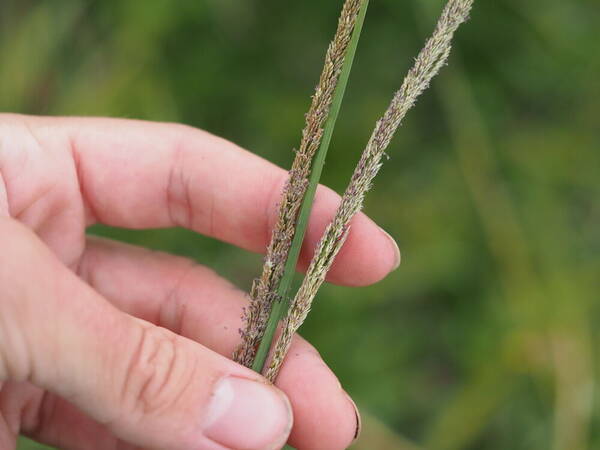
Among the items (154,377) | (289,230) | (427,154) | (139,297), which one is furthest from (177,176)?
(427,154)

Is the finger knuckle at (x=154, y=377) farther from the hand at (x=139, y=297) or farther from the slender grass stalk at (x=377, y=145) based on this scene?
the slender grass stalk at (x=377, y=145)

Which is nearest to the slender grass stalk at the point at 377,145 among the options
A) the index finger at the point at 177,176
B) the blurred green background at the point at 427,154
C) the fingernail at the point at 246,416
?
the fingernail at the point at 246,416

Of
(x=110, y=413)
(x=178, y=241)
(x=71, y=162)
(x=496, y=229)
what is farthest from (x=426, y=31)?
(x=110, y=413)

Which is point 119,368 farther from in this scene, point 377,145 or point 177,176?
point 177,176

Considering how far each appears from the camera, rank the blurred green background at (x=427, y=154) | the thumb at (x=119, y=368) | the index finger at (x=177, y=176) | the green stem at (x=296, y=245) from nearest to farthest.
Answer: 1. the thumb at (x=119, y=368)
2. the green stem at (x=296, y=245)
3. the index finger at (x=177, y=176)
4. the blurred green background at (x=427, y=154)

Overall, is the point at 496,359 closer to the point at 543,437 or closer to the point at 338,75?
the point at 543,437

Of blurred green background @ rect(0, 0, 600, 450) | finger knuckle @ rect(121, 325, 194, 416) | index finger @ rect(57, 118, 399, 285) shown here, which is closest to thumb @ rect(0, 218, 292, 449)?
finger knuckle @ rect(121, 325, 194, 416)
